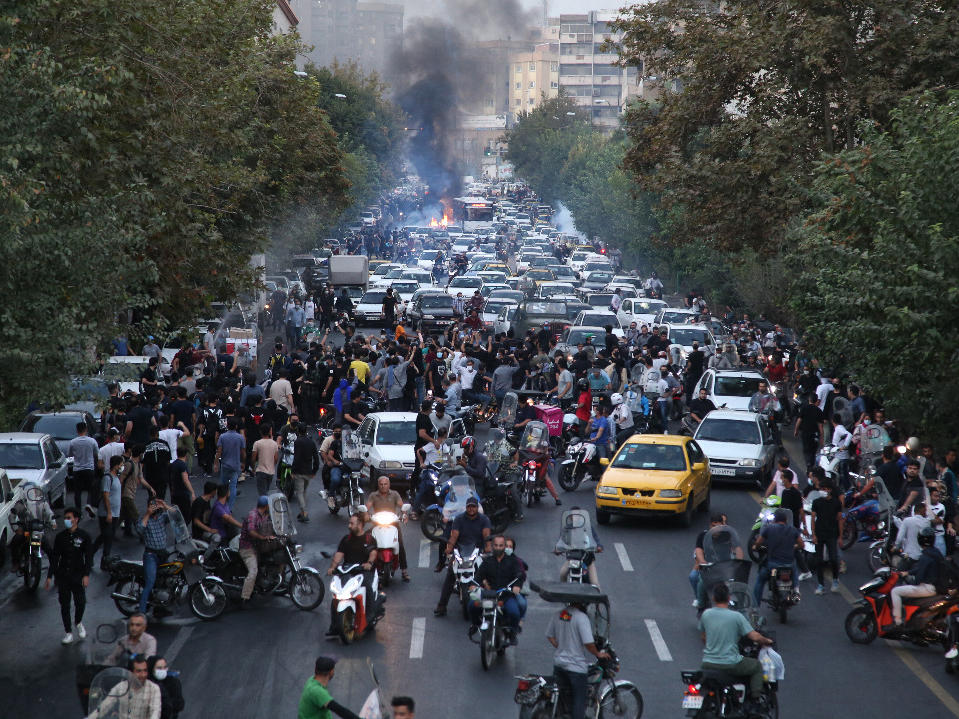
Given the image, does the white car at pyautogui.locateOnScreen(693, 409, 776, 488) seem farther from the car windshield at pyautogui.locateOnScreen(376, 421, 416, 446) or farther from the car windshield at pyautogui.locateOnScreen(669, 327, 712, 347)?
the car windshield at pyautogui.locateOnScreen(669, 327, 712, 347)

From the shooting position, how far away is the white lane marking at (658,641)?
13.9 m

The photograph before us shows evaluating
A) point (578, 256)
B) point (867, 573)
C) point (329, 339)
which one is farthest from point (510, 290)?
point (867, 573)

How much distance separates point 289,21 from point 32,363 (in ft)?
263

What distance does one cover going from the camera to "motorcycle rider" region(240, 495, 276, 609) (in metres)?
15.4

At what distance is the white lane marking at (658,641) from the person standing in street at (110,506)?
745cm

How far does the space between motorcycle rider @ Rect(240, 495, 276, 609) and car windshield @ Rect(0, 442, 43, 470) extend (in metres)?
6.45

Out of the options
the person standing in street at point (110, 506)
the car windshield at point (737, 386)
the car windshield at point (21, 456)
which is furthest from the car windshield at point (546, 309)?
the person standing in street at point (110, 506)

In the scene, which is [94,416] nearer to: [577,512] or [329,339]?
[577,512]

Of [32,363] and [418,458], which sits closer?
[32,363]

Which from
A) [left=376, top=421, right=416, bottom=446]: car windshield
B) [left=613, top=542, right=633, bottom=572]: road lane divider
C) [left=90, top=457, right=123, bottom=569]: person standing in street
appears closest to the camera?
[left=90, top=457, right=123, bottom=569]: person standing in street

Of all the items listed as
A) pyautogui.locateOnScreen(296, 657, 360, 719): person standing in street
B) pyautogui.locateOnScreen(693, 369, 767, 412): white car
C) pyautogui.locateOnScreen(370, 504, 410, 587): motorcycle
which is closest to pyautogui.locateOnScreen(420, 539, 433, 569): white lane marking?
pyautogui.locateOnScreen(370, 504, 410, 587): motorcycle

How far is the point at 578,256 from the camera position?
7438 centimetres

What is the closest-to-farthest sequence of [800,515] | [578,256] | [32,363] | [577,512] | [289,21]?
[32,363]
[577,512]
[800,515]
[578,256]
[289,21]

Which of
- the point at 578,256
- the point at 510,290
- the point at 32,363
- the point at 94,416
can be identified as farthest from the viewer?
the point at 578,256
